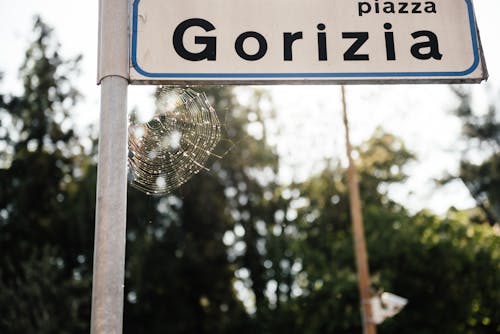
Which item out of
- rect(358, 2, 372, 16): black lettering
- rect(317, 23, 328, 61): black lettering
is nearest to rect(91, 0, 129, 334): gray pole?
rect(317, 23, 328, 61): black lettering

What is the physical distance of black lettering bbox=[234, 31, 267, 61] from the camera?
1.75 meters

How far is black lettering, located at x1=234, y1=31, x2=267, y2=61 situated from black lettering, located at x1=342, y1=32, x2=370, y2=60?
267 millimetres

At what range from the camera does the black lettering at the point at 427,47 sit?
1.78 m

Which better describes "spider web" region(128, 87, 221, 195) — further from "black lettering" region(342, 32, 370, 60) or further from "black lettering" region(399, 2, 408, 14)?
"black lettering" region(399, 2, 408, 14)

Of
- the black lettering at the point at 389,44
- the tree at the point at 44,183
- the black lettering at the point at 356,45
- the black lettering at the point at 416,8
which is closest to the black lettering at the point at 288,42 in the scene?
the black lettering at the point at 356,45

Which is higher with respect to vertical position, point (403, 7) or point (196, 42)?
point (403, 7)

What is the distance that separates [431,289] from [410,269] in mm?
812

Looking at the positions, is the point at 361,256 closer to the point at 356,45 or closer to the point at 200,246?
the point at 200,246

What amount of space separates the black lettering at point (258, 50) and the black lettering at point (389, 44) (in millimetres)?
400

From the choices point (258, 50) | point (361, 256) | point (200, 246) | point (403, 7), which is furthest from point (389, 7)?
point (200, 246)

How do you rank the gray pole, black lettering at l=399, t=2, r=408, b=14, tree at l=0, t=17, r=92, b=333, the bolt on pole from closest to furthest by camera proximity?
1. the gray pole
2. black lettering at l=399, t=2, r=408, b=14
3. the bolt on pole
4. tree at l=0, t=17, r=92, b=333

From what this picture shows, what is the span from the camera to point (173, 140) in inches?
98.7

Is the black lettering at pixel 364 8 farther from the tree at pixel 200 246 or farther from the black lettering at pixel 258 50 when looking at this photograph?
the tree at pixel 200 246

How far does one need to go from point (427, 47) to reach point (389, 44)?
0.12 m
